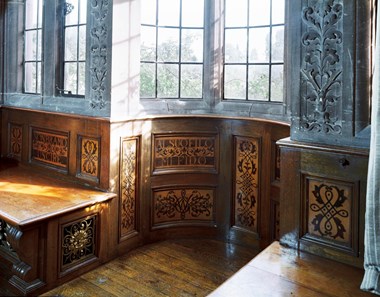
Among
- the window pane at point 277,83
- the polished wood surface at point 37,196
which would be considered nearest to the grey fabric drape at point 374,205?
the window pane at point 277,83

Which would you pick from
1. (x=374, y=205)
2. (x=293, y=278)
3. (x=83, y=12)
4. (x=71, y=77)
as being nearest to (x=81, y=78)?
(x=71, y=77)

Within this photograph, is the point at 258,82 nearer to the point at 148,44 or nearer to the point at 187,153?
the point at 187,153

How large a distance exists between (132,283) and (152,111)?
1.51m

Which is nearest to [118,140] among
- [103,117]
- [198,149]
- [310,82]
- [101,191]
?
[103,117]

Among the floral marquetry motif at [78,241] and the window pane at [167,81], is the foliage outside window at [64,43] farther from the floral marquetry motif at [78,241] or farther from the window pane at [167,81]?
the floral marquetry motif at [78,241]

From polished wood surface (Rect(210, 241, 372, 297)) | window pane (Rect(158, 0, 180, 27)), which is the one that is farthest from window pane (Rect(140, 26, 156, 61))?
polished wood surface (Rect(210, 241, 372, 297))

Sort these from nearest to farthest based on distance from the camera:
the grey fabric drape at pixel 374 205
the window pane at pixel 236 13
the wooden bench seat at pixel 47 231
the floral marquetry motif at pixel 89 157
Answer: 1. the grey fabric drape at pixel 374 205
2. the wooden bench seat at pixel 47 231
3. the floral marquetry motif at pixel 89 157
4. the window pane at pixel 236 13

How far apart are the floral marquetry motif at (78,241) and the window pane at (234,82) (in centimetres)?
162

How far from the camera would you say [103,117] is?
3164 millimetres

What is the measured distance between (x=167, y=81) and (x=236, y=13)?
87cm

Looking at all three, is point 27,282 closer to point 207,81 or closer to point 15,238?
point 15,238

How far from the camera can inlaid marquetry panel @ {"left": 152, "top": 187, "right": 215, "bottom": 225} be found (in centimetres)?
357

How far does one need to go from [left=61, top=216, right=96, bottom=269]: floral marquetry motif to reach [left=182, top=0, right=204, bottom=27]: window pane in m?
1.94

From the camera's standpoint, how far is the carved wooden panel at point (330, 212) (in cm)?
193
